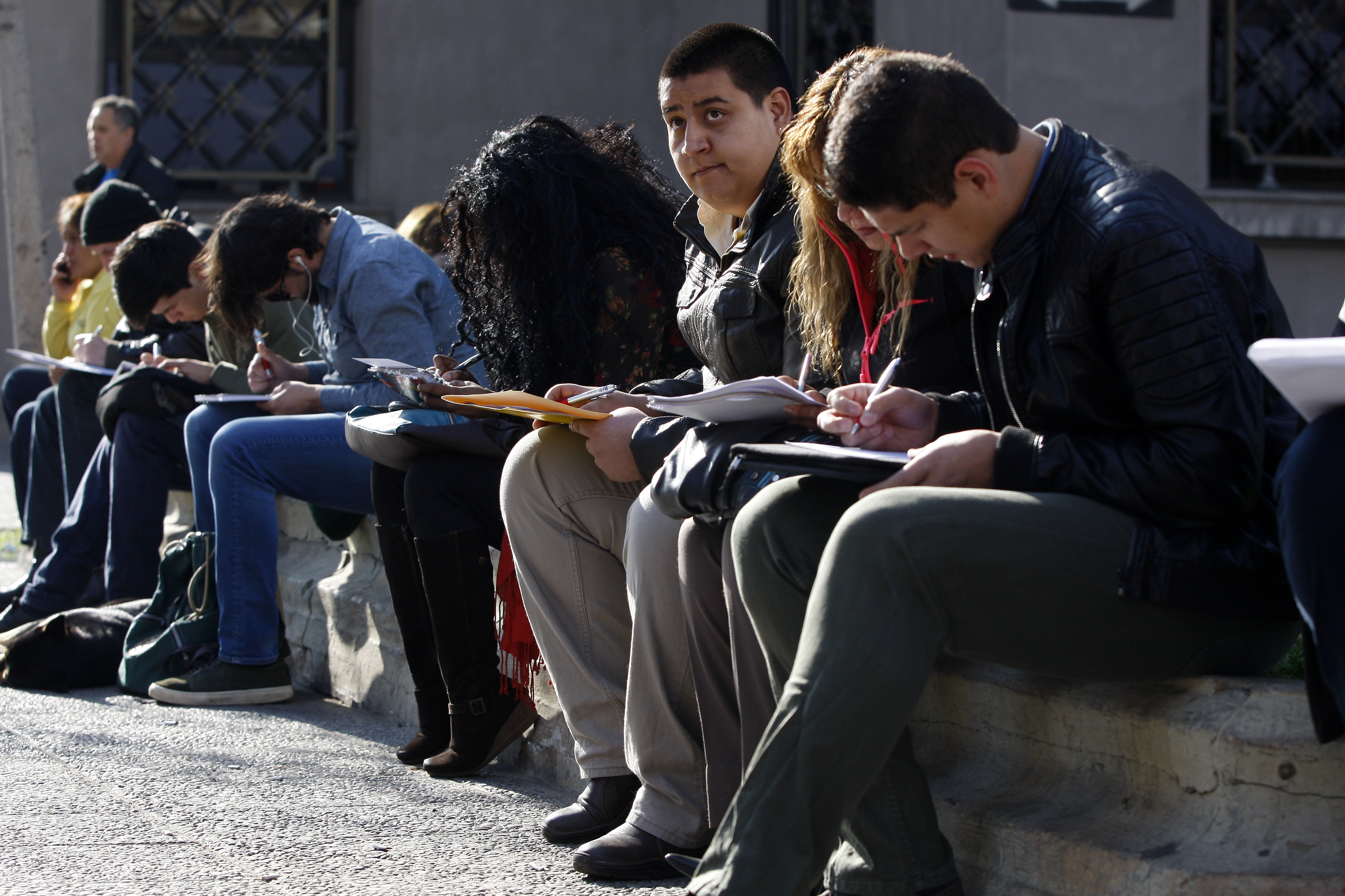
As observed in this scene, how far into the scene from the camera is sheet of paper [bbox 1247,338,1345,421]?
69.7 inches

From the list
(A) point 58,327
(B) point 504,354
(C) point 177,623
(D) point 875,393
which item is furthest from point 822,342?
(A) point 58,327

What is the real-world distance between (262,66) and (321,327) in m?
6.26

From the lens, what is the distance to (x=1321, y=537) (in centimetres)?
180

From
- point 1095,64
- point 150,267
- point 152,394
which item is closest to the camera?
point 152,394

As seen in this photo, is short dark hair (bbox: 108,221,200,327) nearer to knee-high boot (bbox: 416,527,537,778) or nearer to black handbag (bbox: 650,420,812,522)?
knee-high boot (bbox: 416,527,537,778)

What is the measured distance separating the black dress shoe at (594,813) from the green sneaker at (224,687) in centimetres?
172

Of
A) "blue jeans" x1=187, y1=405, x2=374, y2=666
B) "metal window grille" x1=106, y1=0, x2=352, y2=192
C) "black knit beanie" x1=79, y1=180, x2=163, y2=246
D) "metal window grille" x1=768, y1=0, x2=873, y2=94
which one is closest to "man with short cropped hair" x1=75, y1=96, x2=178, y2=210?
"metal window grille" x1=106, y1=0, x2=352, y2=192

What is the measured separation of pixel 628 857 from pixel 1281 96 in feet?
25.3

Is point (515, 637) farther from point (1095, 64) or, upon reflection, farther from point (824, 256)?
point (1095, 64)

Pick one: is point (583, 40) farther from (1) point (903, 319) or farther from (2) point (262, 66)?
(1) point (903, 319)

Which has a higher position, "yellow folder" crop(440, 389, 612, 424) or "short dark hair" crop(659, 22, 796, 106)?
"short dark hair" crop(659, 22, 796, 106)

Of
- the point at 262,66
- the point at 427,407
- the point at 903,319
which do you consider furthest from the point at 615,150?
the point at 262,66

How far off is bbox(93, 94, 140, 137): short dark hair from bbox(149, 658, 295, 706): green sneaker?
4.90m

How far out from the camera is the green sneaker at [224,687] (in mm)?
4348
